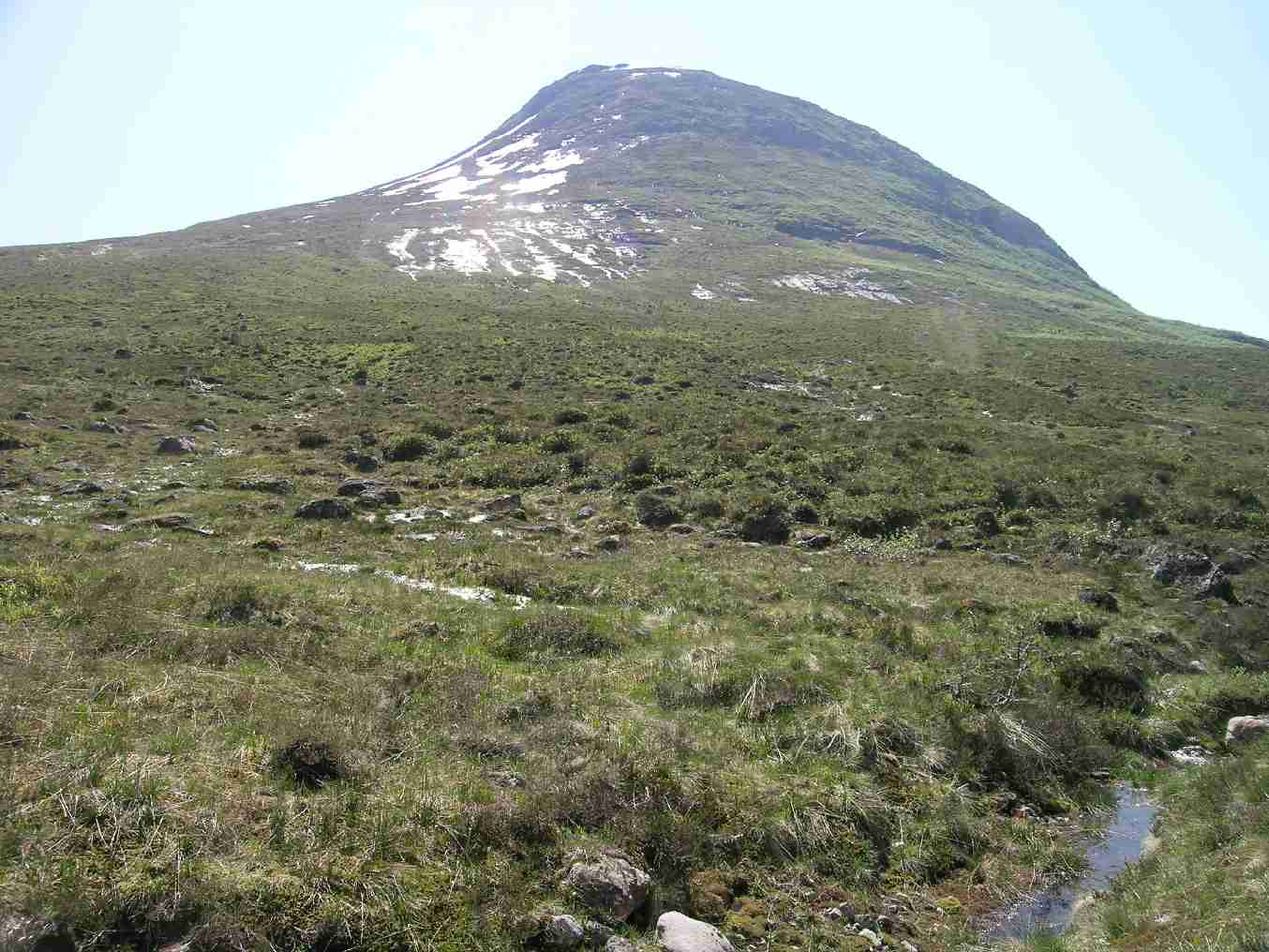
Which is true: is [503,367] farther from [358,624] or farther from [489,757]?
[489,757]

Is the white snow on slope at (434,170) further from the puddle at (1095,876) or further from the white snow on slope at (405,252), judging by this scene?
the puddle at (1095,876)

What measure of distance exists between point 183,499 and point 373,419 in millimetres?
12046

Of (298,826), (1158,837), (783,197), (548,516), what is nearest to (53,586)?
(298,826)

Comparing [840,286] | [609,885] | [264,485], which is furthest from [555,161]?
[609,885]

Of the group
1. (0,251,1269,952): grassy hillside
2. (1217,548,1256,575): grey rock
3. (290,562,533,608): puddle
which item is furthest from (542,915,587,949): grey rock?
(1217,548,1256,575): grey rock

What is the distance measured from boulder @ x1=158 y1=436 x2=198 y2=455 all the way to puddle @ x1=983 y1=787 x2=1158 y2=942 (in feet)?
88.8

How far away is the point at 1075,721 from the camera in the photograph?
36.3ft

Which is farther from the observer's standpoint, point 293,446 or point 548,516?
point 293,446

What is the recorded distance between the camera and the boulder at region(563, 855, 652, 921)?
264 inches

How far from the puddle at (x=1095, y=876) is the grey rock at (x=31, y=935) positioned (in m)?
8.02

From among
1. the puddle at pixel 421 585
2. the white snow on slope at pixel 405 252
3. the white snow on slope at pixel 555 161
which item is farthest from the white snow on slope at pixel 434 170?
the puddle at pixel 421 585

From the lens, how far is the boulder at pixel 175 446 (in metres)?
25.4

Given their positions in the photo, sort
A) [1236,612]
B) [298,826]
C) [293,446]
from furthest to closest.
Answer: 1. [293,446]
2. [1236,612]
3. [298,826]

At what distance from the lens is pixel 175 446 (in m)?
25.7
